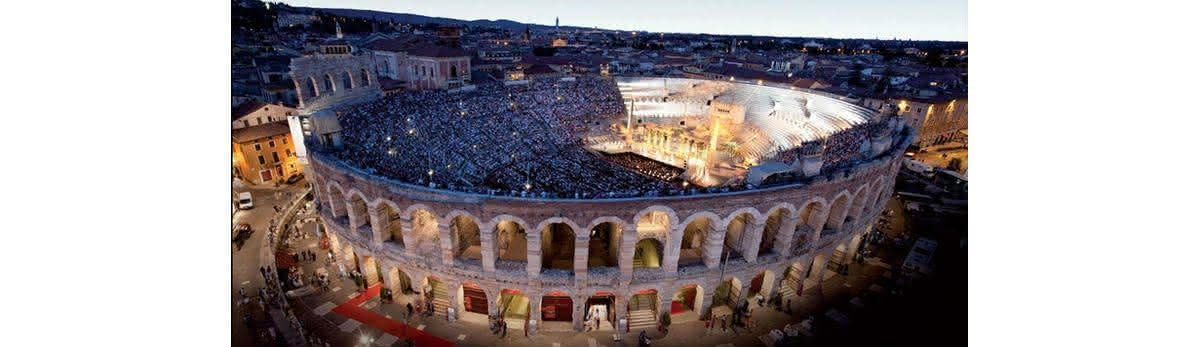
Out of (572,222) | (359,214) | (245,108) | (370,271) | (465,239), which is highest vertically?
(245,108)

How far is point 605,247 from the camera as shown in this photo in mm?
24969

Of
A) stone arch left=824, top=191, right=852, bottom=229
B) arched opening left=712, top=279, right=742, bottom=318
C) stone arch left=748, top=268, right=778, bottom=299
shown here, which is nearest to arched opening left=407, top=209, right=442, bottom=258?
arched opening left=712, top=279, right=742, bottom=318

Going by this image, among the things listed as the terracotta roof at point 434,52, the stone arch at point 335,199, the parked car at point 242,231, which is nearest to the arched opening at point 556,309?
the stone arch at point 335,199

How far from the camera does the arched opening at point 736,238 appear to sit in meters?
22.4

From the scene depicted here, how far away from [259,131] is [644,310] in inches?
1468

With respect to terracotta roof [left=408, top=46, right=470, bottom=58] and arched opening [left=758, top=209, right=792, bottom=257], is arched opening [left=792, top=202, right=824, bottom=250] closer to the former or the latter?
arched opening [left=758, top=209, right=792, bottom=257]

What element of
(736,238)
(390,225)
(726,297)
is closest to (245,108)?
(390,225)

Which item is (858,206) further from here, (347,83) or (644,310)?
(347,83)

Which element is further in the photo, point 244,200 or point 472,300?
point 244,200

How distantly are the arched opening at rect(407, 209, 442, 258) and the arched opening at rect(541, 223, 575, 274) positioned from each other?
503 cm

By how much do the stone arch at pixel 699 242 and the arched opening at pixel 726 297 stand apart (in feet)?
7.53

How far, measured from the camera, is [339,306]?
2406 cm

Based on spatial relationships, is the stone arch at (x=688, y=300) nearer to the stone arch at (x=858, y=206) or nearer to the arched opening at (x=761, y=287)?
the arched opening at (x=761, y=287)

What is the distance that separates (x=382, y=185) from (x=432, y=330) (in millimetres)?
7454
